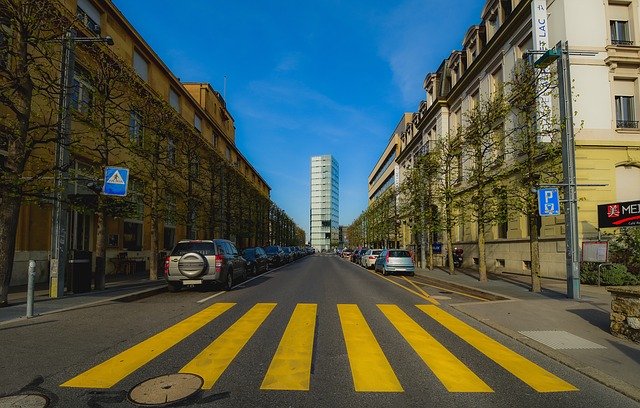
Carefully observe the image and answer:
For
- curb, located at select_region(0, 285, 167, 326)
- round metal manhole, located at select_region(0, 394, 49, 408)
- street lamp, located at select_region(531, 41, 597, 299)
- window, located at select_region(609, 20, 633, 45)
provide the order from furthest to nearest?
window, located at select_region(609, 20, 633, 45), street lamp, located at select_region(531, 41, 597, 299), curb, located at select_region(0, 285, 167, 326), round metal manhole, located at select_region(0, 394, 49, 408)

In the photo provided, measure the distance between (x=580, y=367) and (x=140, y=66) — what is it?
28.9m

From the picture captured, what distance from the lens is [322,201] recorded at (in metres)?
166

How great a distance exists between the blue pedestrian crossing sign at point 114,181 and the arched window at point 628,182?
71.1 ft

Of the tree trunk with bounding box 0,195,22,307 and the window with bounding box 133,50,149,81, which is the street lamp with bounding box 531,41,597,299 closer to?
the tree trunk with bounding box 0,195,22,307

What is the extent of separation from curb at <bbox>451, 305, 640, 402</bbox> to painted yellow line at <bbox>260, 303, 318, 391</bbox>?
345cm

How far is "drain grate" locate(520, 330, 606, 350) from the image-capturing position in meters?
6.56

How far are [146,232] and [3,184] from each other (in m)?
18.5

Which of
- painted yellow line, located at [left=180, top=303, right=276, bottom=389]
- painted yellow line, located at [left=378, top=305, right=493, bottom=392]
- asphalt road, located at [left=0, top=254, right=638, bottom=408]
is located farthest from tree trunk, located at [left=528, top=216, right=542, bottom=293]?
painted yellow line, located at [left=180, top=303, right=276, bottom=389]

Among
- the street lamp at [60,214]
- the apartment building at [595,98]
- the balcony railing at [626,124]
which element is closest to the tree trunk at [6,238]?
the street lamp at [60,214]

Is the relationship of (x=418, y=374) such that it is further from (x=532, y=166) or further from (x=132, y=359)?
(x=532, y=166)

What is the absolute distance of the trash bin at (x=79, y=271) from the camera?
41.7 feet

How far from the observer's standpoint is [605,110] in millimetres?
20344

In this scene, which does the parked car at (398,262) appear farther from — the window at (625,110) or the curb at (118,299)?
the curb at (118,299)

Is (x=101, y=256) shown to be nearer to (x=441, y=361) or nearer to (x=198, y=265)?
(x=198, y=265)
